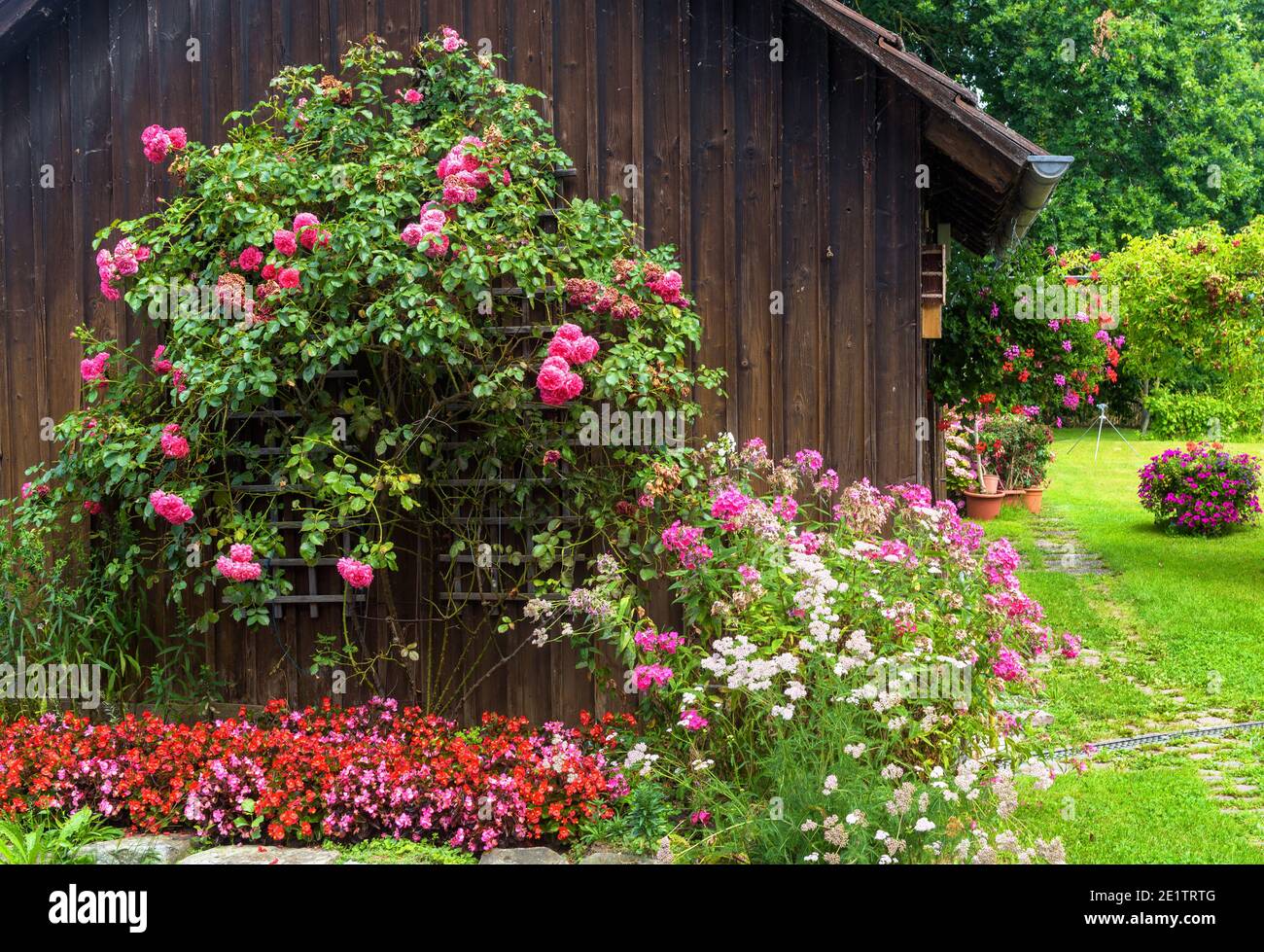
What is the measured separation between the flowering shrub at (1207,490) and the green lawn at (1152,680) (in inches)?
9.1

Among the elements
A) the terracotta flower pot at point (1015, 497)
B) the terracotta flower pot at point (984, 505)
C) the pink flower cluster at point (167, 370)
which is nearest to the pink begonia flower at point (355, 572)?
the pink flower cluster at point (167, 370)

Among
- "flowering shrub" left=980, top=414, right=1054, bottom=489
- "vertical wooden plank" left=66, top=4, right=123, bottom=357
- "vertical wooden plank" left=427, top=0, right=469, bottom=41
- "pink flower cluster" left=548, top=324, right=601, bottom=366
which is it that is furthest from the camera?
"flowering shrub" left=980, top=414, right=1054, bottom=489

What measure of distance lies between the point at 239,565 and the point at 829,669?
2.66m

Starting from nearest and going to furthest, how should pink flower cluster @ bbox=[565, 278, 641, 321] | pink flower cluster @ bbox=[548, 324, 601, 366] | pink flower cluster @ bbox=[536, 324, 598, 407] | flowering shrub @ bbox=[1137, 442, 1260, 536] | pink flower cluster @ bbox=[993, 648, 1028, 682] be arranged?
pink flower cluster @ bbox=[993, 648, 1028, 682]
pink flower cluster @ bbox=[536, 324, 598, 407]
pink flower cluster @ bbox=[548, 324, 601, 366]
pink flower cluster @ bbox=[565, 278, 641, 321]
flowering shrub @ bbox=[1137, 442, 1260, 536]

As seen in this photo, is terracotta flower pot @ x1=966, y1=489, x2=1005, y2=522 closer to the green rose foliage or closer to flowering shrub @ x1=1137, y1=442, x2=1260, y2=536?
flowering shrub @ x1=1137, y1=442, x2=1260, y2=536

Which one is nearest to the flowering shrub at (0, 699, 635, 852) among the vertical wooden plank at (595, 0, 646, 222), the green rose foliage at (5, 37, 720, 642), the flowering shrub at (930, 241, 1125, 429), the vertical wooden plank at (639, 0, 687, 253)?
the green rose foliage at (5, 37, 720, 642)

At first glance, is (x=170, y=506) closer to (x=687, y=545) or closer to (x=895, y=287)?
(x=687, y=545)

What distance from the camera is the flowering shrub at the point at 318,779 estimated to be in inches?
199

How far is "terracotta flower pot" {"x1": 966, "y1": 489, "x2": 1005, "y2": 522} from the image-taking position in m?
15.1

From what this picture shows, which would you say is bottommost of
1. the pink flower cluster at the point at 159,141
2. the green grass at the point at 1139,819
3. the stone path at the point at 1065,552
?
the green grass at the point at 1139,819

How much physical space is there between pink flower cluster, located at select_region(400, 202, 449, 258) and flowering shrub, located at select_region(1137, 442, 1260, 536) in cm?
1081

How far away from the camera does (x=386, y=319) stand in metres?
5.37

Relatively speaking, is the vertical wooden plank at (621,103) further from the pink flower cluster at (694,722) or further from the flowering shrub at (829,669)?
the pink flower cluster at (694,722)

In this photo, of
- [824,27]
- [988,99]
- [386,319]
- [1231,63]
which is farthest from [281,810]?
[1231,63]
